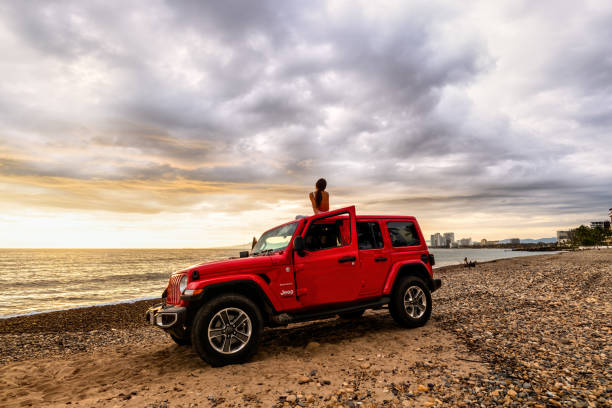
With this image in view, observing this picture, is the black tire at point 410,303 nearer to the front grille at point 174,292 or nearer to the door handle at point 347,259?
the door handle at point 347,259

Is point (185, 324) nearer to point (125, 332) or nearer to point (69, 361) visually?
point (69, 361)

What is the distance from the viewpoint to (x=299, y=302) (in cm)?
576

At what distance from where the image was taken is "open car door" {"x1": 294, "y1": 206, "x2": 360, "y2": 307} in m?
5.86

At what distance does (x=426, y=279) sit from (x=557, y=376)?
343 centimetres

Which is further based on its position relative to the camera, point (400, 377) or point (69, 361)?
point (69, 361)

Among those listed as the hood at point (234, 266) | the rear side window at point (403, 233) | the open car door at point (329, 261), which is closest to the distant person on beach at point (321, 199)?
the open car door at point (329, 261)

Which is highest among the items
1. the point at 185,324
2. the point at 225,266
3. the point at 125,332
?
the point at 225,266

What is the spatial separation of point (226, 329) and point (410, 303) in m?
4.05

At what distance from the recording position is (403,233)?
7551mm

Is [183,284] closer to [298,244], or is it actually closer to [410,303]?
[298,244]

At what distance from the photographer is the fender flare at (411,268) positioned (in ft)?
22.4

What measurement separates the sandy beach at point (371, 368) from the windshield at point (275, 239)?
1.87 metres

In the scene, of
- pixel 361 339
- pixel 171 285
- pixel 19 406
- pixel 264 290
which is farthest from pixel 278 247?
pixel 19 406

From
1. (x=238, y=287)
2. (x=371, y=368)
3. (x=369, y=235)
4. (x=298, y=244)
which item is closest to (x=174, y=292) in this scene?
(x=238, y=287)
